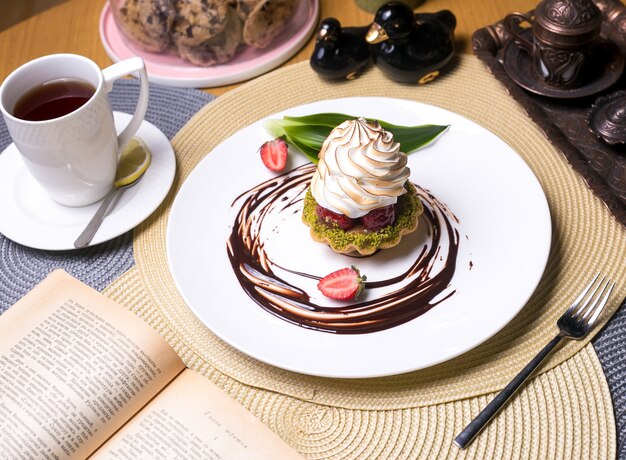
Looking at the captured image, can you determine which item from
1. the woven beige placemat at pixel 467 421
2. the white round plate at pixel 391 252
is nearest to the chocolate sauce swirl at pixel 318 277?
the white round plate at pixel 391 252

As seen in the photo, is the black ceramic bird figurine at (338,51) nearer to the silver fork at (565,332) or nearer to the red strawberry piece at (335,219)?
the red strawberry piece at (335,219)

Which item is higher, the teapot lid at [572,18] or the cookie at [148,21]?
the teapot lid at [572,18]

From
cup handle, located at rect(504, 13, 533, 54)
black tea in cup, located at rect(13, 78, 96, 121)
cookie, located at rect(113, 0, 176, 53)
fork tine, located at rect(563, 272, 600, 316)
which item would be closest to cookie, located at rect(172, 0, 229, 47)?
cookie, located at rect(113, 0, 176, 53)

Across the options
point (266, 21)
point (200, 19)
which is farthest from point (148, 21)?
point (266, 21)

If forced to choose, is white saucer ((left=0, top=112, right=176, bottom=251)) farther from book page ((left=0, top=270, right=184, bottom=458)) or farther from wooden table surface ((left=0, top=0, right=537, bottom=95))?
wooden table surface ((left=0, top=0, right=537, bottom=95))

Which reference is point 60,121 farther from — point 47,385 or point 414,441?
point 414,441

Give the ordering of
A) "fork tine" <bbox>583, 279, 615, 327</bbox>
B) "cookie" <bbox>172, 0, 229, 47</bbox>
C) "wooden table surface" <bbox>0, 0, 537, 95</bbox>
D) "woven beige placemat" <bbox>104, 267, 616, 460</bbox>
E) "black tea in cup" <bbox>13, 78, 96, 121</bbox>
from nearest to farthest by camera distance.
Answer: "woven beige placemat" <bbox>104, 267, 616, 460</bbox> < "fork tine" <bbox>583, 279, 615, 327</bbox> < "black tea in cup" <bbox>13, 78, 96, 121</bbox> < "cookie" <bbox>172, 0, 229, 47</bbox> < "wooden table surface" <bbox>0, 0, 537, 95</bbox>
